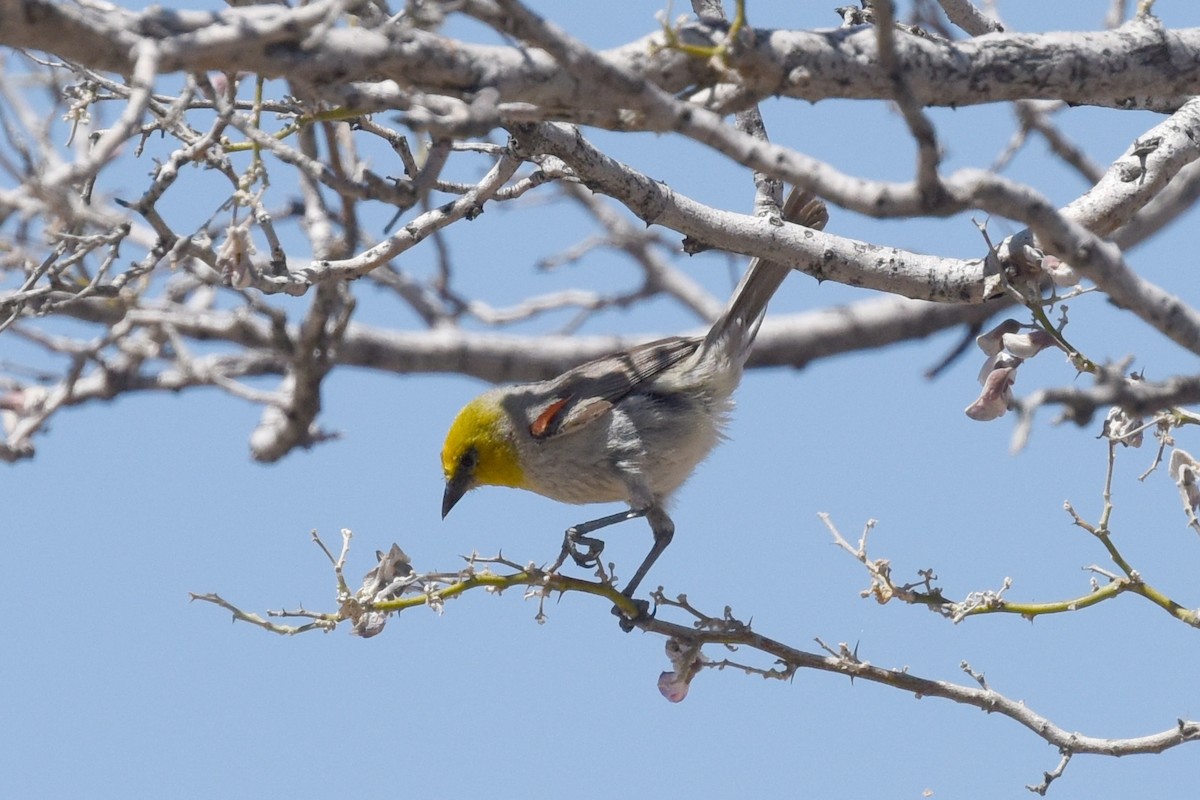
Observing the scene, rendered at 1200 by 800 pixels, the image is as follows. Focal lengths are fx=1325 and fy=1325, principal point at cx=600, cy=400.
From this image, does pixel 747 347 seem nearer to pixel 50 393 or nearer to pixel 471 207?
pixel 471 207

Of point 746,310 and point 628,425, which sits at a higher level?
point 746,310

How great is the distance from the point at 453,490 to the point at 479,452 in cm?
31

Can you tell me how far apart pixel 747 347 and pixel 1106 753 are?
12.0ft

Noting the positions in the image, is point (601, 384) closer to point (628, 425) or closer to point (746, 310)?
point (628, 425)

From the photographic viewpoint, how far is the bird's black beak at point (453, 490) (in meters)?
7.20

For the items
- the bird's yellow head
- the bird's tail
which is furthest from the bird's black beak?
the bird's tail

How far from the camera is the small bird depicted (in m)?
6.76

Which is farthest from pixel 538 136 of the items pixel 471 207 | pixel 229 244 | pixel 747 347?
pixel 747 347

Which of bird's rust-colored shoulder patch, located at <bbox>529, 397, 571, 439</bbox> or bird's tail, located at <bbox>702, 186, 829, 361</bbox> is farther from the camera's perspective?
bird's rust-colored shoulder patch, located at <bbox>529, 397, 571, 439</bbox>

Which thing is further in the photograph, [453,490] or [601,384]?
[453,490]

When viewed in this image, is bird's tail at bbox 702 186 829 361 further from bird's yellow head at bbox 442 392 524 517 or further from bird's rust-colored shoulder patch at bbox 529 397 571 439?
bird's yellow head at bbox 442 392 524 517

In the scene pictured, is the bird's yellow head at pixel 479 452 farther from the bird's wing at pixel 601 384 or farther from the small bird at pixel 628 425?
the bird's wing at pixel 601 384

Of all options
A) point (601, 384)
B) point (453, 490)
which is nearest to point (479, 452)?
point (453, 490)

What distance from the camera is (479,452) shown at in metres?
7.07
